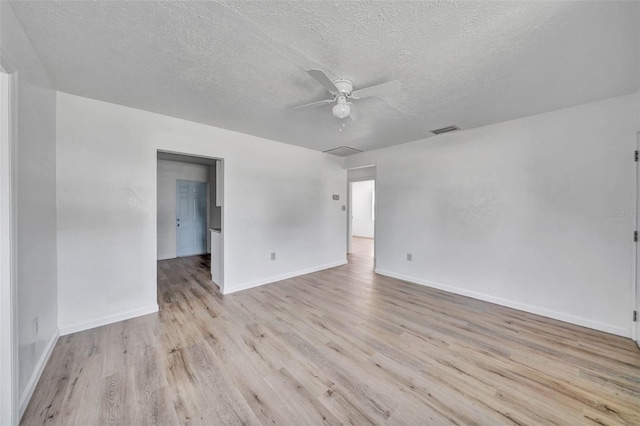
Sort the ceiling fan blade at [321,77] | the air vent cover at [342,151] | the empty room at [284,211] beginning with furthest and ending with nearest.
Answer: the air vent cover at [342,151]
the ceiling fan blade at [321,77]
the empty room at [284,211]

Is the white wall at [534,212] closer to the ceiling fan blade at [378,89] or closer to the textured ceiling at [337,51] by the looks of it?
the textured ceiling at [337,51]

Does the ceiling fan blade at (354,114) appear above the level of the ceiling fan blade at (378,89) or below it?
above

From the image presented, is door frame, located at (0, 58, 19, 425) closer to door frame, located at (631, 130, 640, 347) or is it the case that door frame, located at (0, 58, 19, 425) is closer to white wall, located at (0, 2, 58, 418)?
white wall, located at (0, 2, 58, 418)

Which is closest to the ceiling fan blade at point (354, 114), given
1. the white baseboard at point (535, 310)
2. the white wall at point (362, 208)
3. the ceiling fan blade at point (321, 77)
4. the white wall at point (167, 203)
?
the ceiling fan blade at point (321, 77)

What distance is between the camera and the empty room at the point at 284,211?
1.42 m

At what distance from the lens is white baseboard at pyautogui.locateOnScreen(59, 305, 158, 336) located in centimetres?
231

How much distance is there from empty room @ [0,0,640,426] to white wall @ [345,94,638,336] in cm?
2

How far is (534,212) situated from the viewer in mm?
2818

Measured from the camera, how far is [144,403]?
4.97ft

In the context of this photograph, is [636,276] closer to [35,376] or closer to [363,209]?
[35,376]

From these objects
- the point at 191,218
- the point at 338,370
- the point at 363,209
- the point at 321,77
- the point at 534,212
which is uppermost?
the point at 321,77

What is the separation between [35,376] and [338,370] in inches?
87.1

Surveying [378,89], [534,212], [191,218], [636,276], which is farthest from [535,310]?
[191,218]

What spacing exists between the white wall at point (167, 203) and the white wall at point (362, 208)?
6.43m
